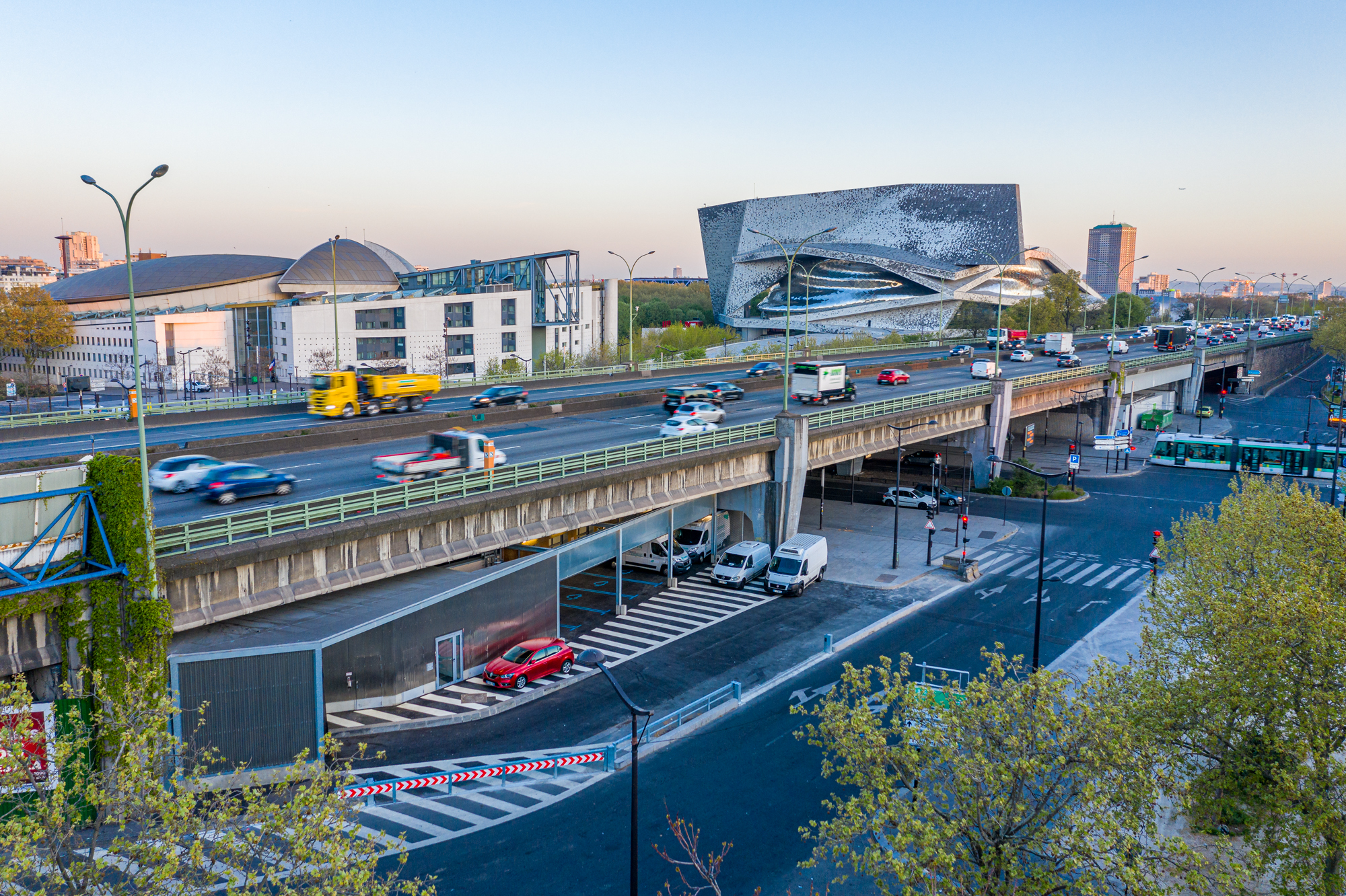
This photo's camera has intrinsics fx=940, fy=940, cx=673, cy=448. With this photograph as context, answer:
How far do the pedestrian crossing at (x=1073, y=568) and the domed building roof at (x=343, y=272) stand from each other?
10097cm

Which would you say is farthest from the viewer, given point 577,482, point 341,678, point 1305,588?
point 577,482

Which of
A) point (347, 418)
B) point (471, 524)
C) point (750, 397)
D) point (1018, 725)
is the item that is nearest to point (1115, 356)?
point (750, 397)

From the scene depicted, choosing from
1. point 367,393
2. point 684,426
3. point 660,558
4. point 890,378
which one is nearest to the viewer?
point 660,558

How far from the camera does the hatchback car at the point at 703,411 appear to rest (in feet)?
145

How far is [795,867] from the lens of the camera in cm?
1839

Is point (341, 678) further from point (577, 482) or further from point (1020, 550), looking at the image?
point (1020, 550)

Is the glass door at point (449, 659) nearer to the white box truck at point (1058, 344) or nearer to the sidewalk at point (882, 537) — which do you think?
the sidewalk at point (882, 537)

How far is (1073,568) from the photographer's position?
4166 cm

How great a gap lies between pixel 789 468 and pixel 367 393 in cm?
2075

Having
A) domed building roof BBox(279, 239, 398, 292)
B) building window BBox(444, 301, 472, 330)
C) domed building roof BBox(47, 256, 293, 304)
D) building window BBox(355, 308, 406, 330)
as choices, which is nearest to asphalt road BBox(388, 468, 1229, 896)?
building window BBox(355, 308, 406, 330)

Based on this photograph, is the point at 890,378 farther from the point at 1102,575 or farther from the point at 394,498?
the point at 394,498

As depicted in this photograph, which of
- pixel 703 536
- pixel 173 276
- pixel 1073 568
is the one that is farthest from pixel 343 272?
pixel 1073 568

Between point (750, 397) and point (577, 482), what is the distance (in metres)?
30.2

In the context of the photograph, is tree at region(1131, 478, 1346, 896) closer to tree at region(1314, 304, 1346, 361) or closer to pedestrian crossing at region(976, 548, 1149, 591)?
pedestrian crossing at region(976, 548, 1149, 591)
